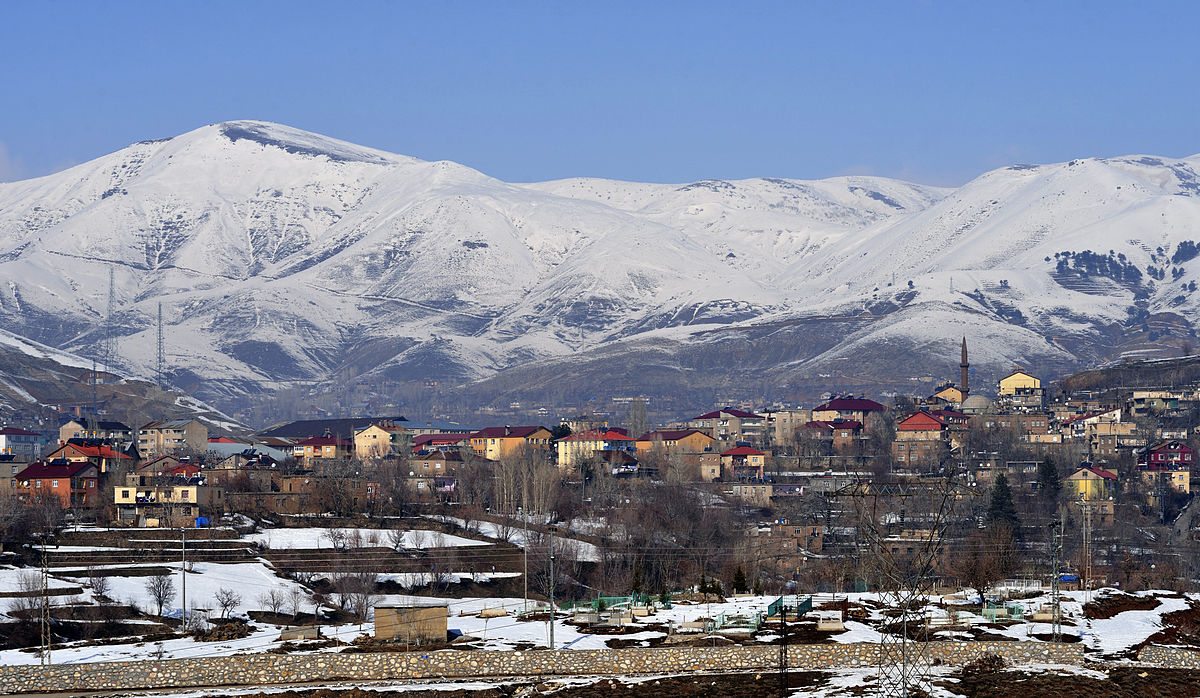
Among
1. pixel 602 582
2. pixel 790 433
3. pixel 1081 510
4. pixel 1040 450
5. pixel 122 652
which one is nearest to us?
pixel 122 652

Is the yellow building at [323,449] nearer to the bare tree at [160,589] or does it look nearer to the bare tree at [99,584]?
the bare tree at [99,584]

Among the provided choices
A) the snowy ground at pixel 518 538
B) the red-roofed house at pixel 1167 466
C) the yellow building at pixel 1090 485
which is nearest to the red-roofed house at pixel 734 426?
the red-roofed house at pixel 1167 466

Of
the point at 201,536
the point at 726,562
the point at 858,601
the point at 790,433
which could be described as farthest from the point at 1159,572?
the point at 790,433

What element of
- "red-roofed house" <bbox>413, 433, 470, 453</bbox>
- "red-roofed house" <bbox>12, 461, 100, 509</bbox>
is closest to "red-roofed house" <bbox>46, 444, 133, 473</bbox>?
"red-roofed house" <bbox>12, 461, 100, 509</bbox>

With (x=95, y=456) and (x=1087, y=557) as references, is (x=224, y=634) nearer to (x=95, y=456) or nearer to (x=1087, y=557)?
(x=1087, y=557)

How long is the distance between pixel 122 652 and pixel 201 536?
3151 centimetres

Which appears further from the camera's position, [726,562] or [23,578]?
[726,562]

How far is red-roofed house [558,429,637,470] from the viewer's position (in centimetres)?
11138

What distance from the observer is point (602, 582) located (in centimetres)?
6844

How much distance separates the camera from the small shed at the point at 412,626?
3950 cm

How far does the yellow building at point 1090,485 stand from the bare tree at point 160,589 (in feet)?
170

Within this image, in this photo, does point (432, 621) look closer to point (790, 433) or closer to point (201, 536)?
point (201, 536)

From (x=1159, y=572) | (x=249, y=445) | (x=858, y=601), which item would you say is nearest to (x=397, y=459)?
(x=249, y=445)

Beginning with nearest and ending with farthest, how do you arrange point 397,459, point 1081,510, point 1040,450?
point 1081,510 → point 397,459 → point 1040,450
